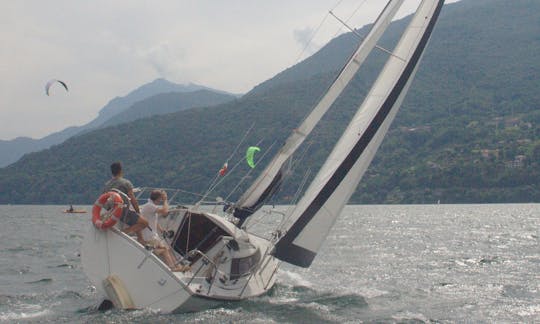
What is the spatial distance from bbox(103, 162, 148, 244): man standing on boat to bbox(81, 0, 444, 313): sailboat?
474mm

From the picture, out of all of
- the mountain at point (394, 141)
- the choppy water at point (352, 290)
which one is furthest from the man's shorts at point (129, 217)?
the mountain at point (394, 141)

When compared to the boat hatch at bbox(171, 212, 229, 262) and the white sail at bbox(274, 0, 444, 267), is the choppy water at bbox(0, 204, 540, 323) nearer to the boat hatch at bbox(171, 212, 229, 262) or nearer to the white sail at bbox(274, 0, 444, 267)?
the white sail at bbox(274, 0, 444, 267)

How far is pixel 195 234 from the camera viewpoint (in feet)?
48.7

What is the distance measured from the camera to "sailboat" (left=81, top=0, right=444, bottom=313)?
1117 cm

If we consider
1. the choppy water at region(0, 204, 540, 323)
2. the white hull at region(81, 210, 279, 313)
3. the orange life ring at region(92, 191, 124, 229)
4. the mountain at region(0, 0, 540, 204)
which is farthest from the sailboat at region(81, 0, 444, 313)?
the mountain at region(0, 0, 540, 204)

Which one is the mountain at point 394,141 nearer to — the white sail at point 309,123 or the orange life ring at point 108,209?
the white sail at point 309,123

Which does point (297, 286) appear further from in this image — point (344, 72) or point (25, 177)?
point (25, 177)

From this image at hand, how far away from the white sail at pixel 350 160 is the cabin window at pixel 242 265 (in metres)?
1.46

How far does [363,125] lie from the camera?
41.9 ft

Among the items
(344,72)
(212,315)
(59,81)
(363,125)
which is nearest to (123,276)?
(212,315)

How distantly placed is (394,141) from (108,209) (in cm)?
11175

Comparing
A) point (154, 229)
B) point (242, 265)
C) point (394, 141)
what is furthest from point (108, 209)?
point (394, 141)

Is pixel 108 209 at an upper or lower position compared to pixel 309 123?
lower

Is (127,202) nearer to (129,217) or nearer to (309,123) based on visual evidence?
(129,217)
